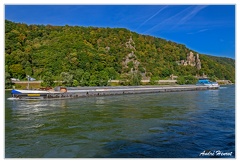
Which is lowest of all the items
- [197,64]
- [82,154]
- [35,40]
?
[82,154]

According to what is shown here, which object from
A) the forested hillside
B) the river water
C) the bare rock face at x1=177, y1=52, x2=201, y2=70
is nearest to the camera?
the river water

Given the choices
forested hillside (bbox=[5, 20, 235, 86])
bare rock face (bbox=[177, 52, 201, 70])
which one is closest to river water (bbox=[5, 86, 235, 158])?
forested hillside (bbox=[5, 20, 235, 86])

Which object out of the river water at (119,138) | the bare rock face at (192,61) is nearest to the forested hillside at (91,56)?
the bare rock face at (192,61)

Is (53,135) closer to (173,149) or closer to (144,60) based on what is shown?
(173,149)

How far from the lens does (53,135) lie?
1105 centimetres

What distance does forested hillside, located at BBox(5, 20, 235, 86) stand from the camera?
5950cm

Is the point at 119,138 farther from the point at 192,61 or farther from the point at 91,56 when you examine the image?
the point at 192,61

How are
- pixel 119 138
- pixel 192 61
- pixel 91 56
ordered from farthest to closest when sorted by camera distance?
1. pixel 192 61
2. pixel 91 56
3. pixel 119 138

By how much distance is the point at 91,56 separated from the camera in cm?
7362

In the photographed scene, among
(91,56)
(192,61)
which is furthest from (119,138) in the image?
(192,61)

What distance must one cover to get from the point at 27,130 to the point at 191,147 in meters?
8.50

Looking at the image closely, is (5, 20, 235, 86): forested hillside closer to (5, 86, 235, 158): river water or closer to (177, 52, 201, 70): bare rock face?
(177, 52, 201, 70): bare rock face

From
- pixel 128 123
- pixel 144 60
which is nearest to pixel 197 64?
pixel 144 60

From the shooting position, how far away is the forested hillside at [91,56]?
195 feet
